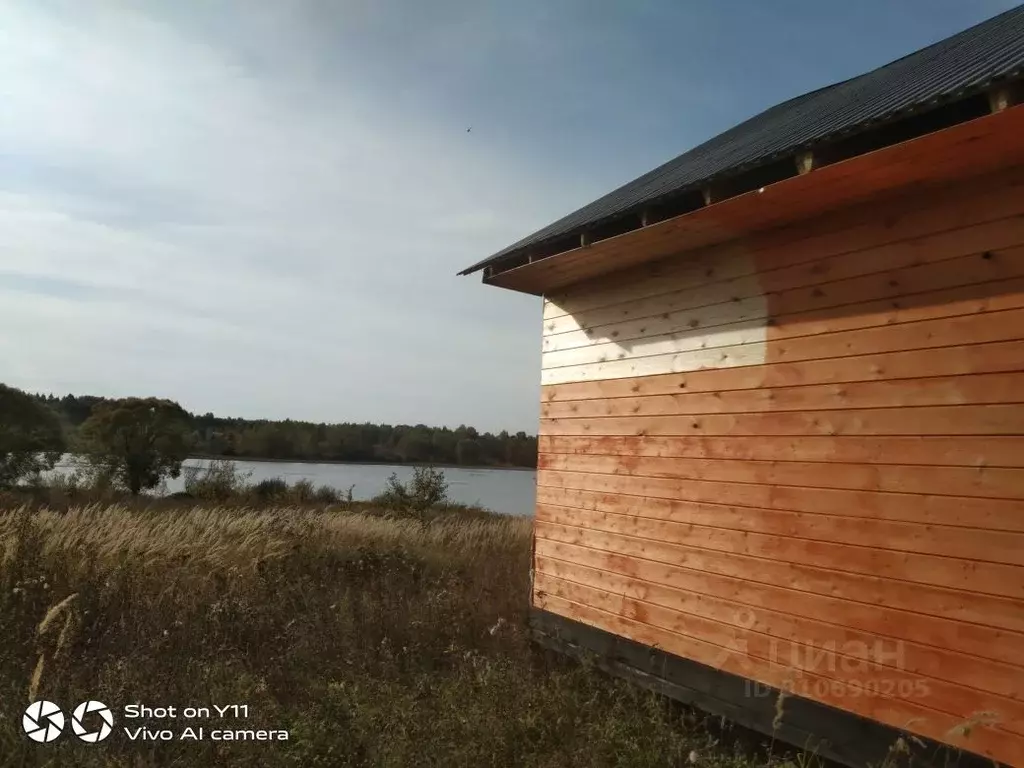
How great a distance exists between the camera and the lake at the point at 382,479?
21.3 m

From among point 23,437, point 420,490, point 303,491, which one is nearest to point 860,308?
point 420,490

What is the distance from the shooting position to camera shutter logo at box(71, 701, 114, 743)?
3.61 m

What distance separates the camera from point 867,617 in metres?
3.37

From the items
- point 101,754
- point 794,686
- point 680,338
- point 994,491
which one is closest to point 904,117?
point 994,491

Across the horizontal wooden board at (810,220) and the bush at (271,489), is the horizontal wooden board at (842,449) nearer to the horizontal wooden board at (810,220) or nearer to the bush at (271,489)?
the horizontal wooden board at (810,220)

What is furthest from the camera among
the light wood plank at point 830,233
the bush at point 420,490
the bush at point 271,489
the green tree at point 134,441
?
the bush at point 271,489

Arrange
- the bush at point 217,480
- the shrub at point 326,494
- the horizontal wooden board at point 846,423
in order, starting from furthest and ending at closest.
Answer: the shrub at point 326,494
the bush at point 217,480
the horizontal wooden board at point 846,423

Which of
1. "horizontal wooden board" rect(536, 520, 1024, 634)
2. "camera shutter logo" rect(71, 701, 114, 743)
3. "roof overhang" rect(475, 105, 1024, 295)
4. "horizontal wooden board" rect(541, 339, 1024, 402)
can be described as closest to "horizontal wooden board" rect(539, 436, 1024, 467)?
"horizontal wooden board" rect(541, 339, 1024, 402)

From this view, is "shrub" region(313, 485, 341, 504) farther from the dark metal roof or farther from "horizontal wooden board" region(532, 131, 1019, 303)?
"horizontal wooden board" region(532, 131, 1019, 303)

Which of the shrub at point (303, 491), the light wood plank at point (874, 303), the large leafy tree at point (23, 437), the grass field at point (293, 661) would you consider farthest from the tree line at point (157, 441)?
the light wood plank at point (874, 303)

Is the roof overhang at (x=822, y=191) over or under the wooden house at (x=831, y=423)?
over

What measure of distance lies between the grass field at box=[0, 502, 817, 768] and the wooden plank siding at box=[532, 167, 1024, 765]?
0.87 m

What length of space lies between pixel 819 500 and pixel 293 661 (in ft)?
13.5

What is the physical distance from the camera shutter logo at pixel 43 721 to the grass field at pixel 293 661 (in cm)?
6
